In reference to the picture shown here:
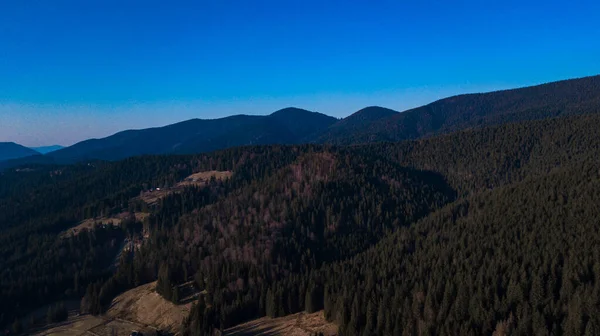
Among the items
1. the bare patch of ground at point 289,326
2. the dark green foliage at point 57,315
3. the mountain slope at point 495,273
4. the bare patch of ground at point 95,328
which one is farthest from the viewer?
the dark green foliage at point 57,315

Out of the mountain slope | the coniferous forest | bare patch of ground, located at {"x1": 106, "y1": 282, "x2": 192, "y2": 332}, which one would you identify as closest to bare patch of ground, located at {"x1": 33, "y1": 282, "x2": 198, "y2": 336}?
bare patch of ground, located at {"x1": 106, "y1": 282, "x2": 192, "y2": 332}

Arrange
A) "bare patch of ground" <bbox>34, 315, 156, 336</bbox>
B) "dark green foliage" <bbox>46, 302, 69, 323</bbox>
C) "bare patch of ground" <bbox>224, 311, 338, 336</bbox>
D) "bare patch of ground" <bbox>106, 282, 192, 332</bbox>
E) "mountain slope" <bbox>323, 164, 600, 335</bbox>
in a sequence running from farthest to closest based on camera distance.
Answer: "dark green foliage" <bbox>46, 302, 69, 323</bbox> < "bare patch of ground" <bbox>106, 282, 192, 332</bbox> < "bare patch of ground" <bbox>34, 315, 156, 336</bbox> < "bare patch of ground" <bbox>224, 311, 338, 336</bbox> < "mountain slope" <bbox>323, 164, 600, 335</bbox>

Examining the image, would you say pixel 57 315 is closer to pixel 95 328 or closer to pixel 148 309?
pixel 95 328

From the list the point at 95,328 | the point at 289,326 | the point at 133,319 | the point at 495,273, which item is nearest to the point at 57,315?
the point at 95,328

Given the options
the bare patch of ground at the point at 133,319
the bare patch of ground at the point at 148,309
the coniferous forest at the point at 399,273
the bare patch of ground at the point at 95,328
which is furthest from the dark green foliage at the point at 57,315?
the bare patch of ground at the point at 148,309

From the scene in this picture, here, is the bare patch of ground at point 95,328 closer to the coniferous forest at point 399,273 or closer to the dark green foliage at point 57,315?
the dark green foliage at point 57,315

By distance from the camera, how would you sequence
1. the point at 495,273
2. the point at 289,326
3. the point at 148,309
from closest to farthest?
the point at 495,273
the point at 289,326
the point at 148,309

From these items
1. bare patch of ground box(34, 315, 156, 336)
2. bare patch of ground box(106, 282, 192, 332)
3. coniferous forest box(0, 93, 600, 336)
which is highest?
coniferous forest box(0, 93, 600, 336)

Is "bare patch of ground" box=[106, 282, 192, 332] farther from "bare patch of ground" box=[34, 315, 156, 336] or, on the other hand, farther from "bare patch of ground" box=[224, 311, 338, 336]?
"bare patch of ground" box=[224, 311, 338, 336]

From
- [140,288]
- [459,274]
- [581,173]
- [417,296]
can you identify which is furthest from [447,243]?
[140,288]

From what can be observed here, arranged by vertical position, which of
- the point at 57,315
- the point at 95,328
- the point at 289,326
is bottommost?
the point at 95,328
